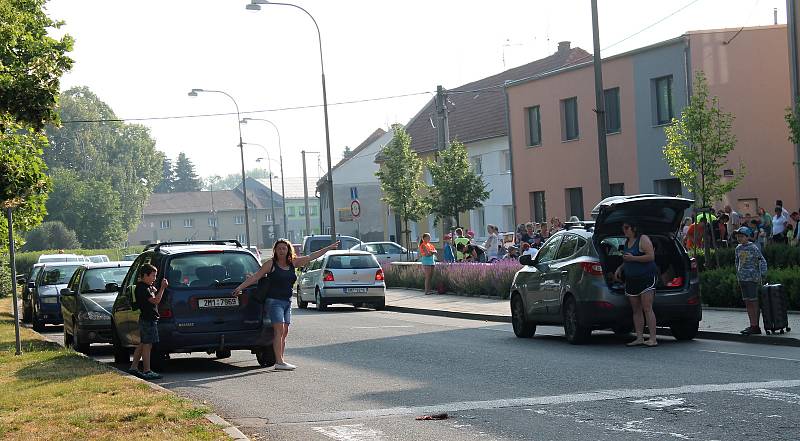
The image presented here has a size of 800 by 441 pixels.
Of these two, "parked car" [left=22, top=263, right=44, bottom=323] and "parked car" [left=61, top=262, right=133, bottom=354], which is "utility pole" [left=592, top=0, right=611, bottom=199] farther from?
"parked car" [left=22, top=263, right=44, bottom=323]

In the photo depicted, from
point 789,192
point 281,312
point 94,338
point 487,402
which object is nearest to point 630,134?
point 789,192

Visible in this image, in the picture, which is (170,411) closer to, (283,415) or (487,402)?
(283,415)

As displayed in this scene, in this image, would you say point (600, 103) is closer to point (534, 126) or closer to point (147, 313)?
point (147, 313)

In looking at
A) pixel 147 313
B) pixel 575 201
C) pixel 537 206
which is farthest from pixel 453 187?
pixel 147 313

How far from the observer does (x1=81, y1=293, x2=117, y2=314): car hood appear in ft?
65.8

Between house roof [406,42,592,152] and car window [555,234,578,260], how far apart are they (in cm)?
3593

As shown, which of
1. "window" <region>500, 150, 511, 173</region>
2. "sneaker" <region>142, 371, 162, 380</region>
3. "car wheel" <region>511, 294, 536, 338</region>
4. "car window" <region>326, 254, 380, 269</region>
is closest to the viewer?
"sneaker" <region>142, 371, 162, 380</region>

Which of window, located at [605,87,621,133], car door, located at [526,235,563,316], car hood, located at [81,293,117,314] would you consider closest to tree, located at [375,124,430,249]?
window, located at [605,87,621,133]

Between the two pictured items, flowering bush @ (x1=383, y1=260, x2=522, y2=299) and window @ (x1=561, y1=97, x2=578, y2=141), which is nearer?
flowering bush @ (x1=383, y1=260, x2=522, y2=299)

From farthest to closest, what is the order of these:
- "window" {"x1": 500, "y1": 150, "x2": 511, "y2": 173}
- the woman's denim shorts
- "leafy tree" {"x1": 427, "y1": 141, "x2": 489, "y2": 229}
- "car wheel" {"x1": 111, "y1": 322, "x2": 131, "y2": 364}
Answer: "window" {"x1": 500, "y1": 150, "x2": 511, "y2": 173}
"leafy tree" {"x1": 427, "y1": 141, "x2": 489, "y2": 229}
"car wheel" {"x1": 111, "y1": 322, "x2": 131, "y2": 364}
the woman's denim shorts

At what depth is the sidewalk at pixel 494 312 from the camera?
16891mm

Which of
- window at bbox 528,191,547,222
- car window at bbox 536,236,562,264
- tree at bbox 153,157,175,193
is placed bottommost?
car window at bbox 536,236,562,264

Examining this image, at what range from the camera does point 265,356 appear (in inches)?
635

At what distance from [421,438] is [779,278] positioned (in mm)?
12539
